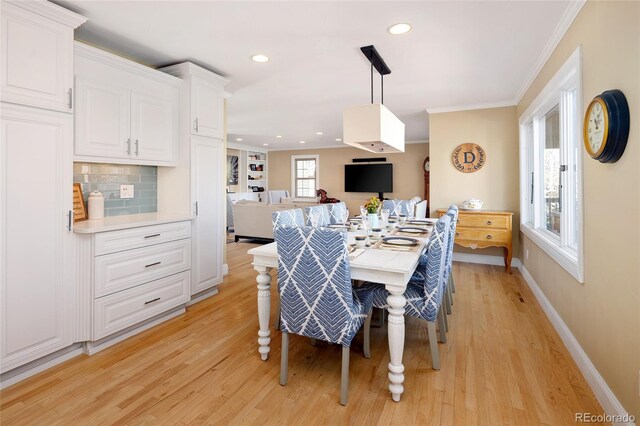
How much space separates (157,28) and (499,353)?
11.4 feet

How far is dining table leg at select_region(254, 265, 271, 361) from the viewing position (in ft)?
7.32

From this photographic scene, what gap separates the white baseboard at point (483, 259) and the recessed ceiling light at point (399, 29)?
363 centimetres

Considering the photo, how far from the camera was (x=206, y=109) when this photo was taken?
11.3 ft

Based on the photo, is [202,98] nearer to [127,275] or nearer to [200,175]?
[200,175]

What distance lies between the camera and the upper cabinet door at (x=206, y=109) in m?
3.31

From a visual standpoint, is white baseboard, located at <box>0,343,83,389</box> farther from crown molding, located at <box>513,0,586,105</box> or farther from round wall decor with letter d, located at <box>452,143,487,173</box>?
round wall decor with letter d, located at <box>452,143,487,173</box>

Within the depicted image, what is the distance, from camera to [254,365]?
223 cm

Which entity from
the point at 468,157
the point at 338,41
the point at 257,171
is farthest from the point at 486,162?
the point at 257,171

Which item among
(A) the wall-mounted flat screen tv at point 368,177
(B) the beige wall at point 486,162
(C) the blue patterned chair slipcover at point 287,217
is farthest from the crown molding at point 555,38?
(A) the wall-mounted flat screen tv at point 368,177

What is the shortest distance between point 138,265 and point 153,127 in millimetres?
1271

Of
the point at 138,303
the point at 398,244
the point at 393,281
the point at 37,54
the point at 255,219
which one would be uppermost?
the point at 37,54

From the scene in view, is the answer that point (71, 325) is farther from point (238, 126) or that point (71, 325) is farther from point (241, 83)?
point (238, 126)

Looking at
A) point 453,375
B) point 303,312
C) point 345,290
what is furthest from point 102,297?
point 453,375

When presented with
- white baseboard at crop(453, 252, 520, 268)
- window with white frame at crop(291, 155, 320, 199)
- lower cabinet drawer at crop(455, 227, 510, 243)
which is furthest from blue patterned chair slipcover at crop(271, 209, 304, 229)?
window with white frame at crop(291, 155, 320, 199)
